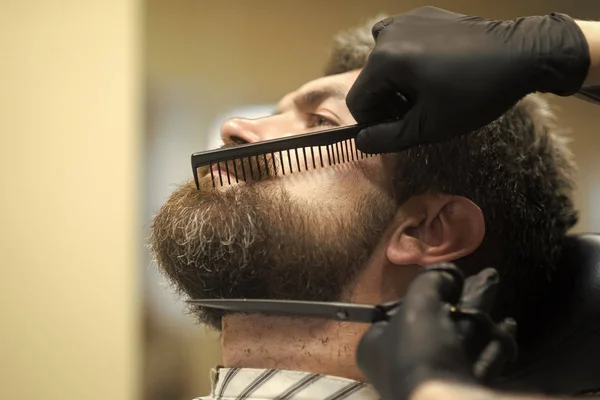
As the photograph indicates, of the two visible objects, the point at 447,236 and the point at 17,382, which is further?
the point at 17,382

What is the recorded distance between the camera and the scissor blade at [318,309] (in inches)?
24.7

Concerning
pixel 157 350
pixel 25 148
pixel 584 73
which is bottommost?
pixel 157 350

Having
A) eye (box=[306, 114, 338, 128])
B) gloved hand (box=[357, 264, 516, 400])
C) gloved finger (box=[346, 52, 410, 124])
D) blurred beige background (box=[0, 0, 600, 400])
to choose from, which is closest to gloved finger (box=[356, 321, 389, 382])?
gloved hand (box=[357, 264, 516, 400])

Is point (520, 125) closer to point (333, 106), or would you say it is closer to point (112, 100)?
point (333, 106)

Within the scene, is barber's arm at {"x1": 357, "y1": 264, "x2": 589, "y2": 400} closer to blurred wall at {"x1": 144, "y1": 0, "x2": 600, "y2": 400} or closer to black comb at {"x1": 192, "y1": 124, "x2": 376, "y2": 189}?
black comb at {"x1": 192, "y1": 124, "x2": 376, "y2": 189}

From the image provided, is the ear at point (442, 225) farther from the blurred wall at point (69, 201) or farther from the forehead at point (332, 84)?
the blurred wall at point (69, 201)

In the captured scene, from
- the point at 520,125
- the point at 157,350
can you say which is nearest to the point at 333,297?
the point at 520,125

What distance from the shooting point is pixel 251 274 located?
0.88 metres

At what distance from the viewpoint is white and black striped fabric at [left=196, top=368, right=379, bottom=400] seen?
0.84 m

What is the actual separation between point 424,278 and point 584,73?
0.39 meters

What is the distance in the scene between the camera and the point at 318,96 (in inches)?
40.3

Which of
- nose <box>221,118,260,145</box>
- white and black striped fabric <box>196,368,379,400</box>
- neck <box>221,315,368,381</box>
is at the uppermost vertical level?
nose <box>221,118,260,145</box>

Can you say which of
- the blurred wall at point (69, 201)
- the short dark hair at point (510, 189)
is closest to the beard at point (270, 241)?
the short dark hair at point (510, 189)

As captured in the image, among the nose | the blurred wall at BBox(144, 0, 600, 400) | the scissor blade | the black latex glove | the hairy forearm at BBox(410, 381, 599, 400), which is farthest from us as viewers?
the blurred wall at BBox(144, 0, 600, 400)
